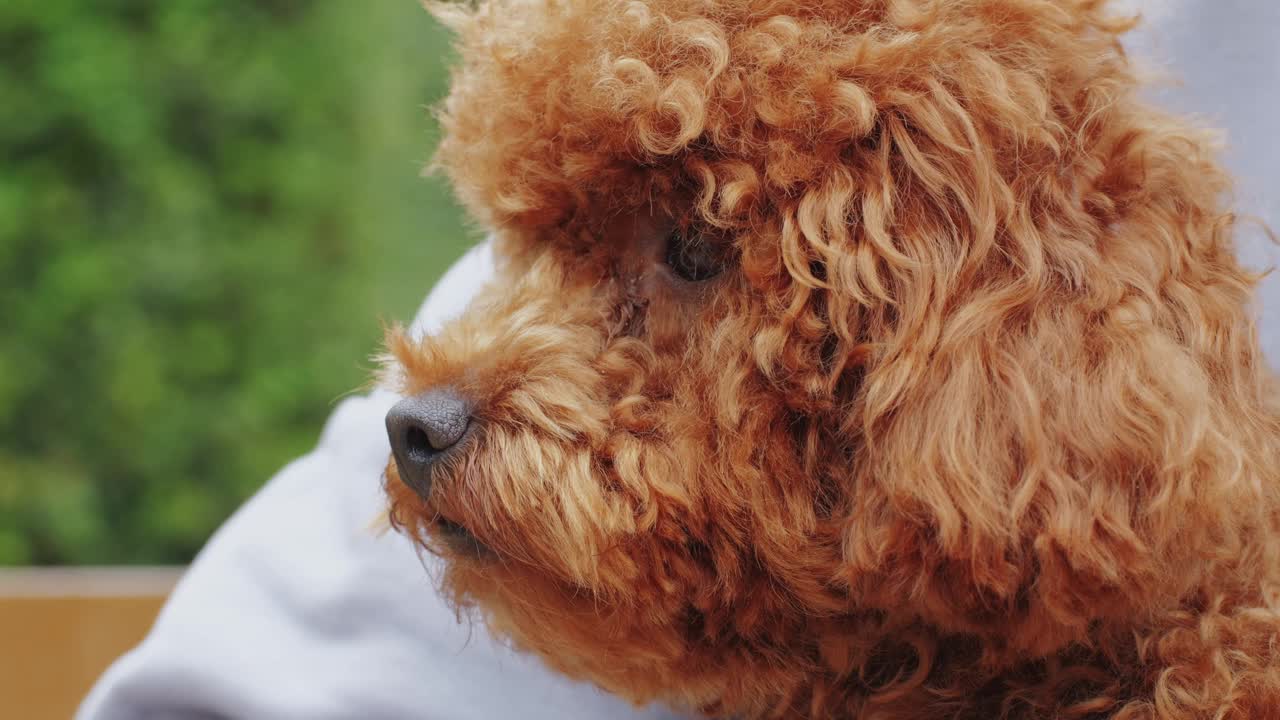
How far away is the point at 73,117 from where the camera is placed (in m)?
4.36

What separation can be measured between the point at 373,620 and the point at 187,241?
3.02 metres

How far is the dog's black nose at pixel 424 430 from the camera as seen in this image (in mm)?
1373

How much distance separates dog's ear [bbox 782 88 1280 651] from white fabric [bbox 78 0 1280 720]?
36 cm

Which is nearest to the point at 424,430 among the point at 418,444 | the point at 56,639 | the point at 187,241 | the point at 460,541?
the point at 418,444

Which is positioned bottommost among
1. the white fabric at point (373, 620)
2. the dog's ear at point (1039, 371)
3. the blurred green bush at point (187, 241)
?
the blurred green bush at point (187, 241)

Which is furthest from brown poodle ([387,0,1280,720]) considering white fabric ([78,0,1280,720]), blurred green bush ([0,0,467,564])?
blurred green bush ([0,0,467,564])

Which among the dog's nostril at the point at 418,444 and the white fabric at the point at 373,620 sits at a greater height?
the dog's nostril at the point at 418,444

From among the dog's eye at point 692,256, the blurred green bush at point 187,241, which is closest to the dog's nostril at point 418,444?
the dog's eye at point 692,256

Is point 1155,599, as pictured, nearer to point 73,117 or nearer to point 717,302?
point 717,302

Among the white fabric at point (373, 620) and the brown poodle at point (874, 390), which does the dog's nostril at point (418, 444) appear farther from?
the white fabric at point (373, 620)

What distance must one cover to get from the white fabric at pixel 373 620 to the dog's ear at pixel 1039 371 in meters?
0.36

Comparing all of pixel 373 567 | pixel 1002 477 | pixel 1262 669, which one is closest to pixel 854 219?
pixel 1002 477

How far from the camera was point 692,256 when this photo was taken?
4.61ft

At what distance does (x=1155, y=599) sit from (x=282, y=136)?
4.08m
